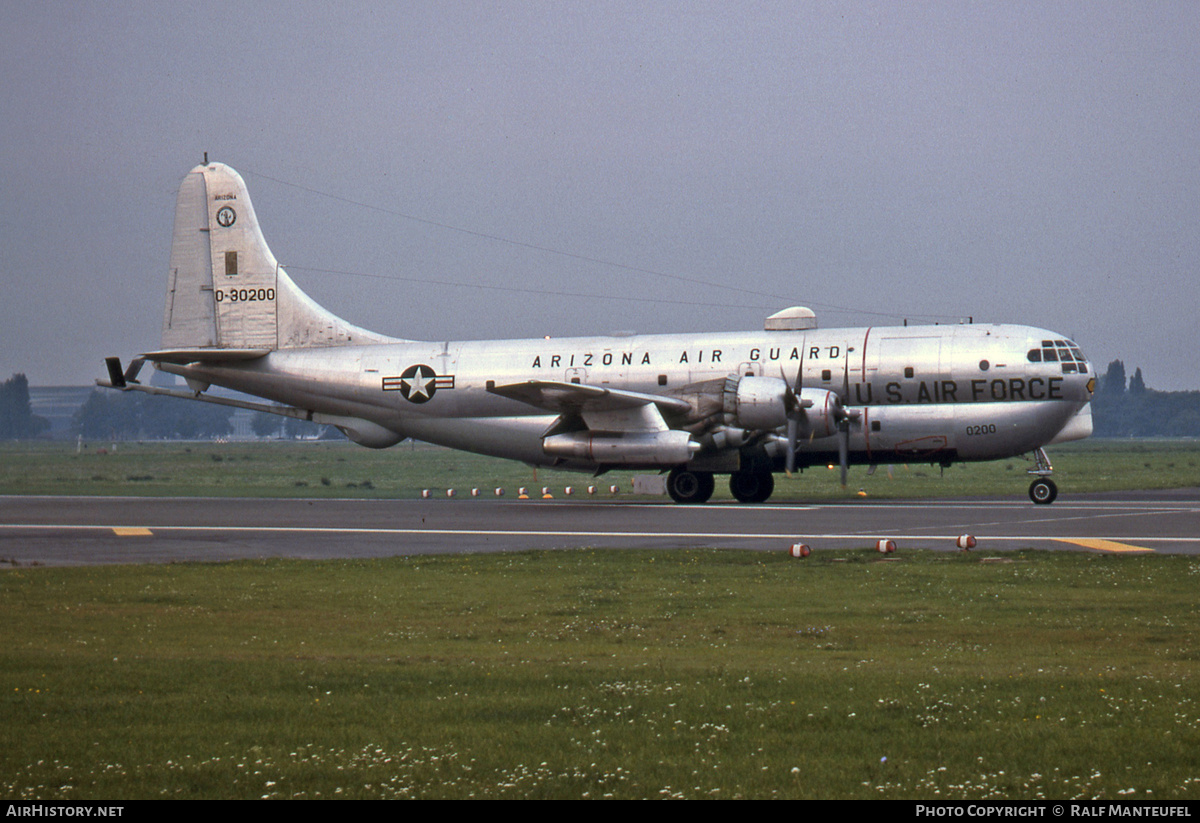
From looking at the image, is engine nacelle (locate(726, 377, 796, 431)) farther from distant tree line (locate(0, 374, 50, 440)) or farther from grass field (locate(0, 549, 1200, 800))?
distant tree line (locate(0, 374, 50, 440))

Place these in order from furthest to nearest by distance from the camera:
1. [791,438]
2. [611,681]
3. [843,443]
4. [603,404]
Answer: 1. [603,404]
2. [843,443]
3. [791,438]
4. [611,681]

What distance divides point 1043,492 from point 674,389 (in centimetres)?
1072

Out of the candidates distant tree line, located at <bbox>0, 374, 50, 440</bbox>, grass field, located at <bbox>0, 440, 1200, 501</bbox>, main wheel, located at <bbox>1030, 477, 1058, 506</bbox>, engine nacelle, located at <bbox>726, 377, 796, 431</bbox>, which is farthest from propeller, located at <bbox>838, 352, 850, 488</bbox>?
distant tree line, located at <bbox>0, 374, 50, 440</bbox>

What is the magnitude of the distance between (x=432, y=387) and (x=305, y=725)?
30457 mm

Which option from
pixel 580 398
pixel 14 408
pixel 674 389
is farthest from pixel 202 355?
pixel 14 408

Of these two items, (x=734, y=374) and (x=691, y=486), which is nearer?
(x=734, y=374)

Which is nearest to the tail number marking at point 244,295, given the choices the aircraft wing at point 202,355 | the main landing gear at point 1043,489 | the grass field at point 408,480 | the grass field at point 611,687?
the aircraft wing at point 202,355

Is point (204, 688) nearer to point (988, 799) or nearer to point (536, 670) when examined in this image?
point (536, 670)

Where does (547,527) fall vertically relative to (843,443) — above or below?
below

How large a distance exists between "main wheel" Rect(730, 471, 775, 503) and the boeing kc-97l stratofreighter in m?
0.05

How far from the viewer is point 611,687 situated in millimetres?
9969

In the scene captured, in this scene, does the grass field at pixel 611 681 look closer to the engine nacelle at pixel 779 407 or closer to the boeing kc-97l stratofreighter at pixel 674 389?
the engine nacelle at pixel 779 407

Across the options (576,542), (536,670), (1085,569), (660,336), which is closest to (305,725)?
(536,670)

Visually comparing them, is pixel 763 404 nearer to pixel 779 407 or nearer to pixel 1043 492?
pixel 779 407
